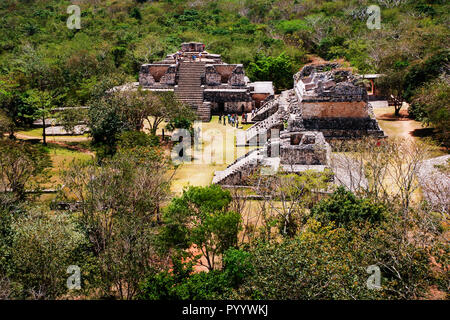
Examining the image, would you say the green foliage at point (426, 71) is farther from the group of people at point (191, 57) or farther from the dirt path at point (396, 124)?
the group of people at point (191, 57)

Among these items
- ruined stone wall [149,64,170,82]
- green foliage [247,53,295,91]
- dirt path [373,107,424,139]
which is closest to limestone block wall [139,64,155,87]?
ruined stone wall [149,64,170,82]

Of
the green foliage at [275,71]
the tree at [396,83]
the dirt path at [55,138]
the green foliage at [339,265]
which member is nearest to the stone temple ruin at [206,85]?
the green foliage at [275,71]

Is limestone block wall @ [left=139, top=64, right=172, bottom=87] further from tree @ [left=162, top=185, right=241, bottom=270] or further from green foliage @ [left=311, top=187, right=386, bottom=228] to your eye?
green foliage @ [left=311, top=187, right=386, bottom=228]

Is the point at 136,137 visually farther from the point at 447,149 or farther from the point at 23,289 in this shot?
the point at 447,149

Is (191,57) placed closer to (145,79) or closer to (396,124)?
(145,79)
